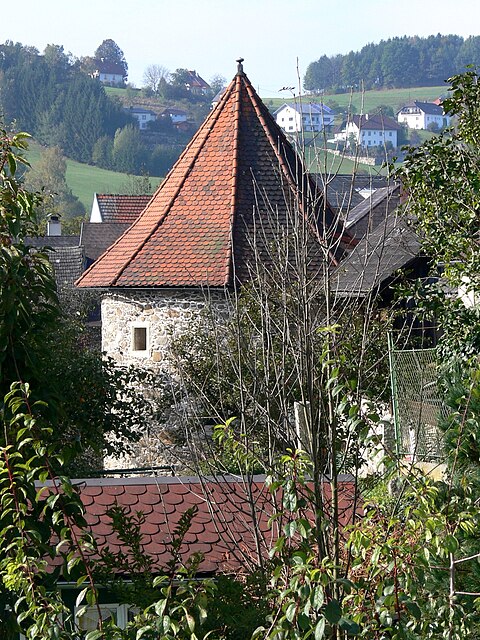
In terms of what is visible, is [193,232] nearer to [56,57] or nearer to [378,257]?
[378,257]

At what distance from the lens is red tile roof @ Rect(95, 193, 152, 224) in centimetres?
4510

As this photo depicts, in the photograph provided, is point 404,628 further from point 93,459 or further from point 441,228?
point 93,459

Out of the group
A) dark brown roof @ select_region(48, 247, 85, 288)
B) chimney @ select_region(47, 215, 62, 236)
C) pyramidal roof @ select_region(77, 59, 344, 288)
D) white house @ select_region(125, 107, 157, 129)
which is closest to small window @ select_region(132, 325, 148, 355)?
pyramidal roof @ select_region(77, 59, 344, 288)

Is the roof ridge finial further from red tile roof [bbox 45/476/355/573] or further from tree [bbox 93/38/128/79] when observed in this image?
tree [bbox 93/38/128/79]

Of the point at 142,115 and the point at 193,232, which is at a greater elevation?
the point at 142,115

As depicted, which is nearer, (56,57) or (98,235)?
(98,235)

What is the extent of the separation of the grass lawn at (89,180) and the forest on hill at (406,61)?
4064 cm

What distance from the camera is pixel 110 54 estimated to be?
168 m

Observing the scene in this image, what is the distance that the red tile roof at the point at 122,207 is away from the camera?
45.1m

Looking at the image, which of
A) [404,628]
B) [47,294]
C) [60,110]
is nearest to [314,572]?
[404,628]

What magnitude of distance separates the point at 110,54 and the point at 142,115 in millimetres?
43504

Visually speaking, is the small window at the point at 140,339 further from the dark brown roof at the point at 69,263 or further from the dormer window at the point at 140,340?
the dark brown roof at the point at 69,263

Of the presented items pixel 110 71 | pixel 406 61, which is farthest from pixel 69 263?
pixel 110 71

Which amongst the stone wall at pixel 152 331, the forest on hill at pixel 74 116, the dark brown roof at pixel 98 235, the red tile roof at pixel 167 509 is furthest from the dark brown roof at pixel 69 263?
the forest on hill at pixel 74 116
